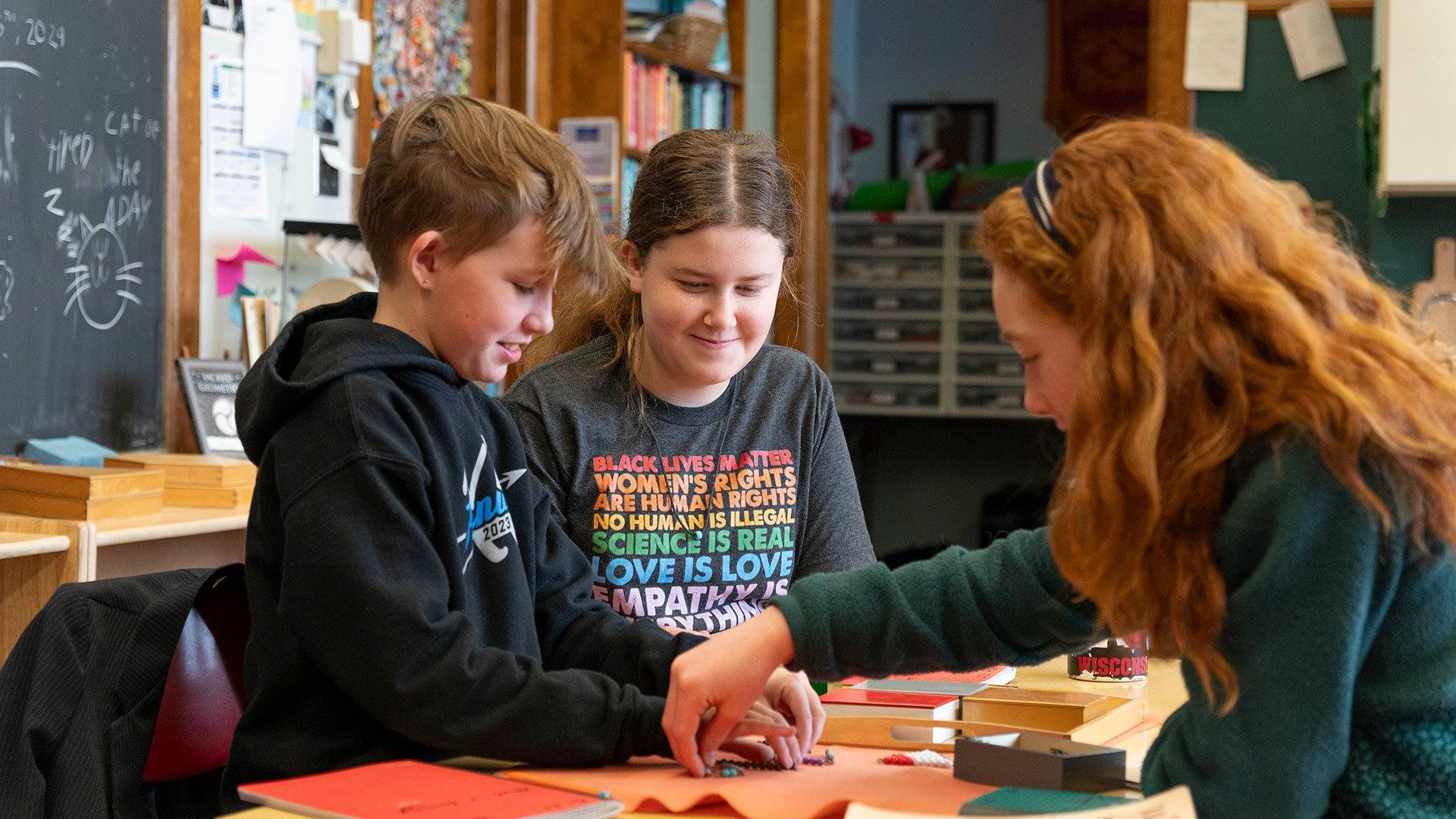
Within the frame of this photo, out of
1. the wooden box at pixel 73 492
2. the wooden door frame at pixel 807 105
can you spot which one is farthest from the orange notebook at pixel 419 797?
the wooden door frame at pixel 807 105

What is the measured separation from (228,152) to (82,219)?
0.39 metres

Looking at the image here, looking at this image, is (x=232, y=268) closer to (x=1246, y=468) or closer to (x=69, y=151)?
(x=69, y=151)

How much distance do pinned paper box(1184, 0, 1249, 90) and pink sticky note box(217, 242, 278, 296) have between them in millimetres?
2425

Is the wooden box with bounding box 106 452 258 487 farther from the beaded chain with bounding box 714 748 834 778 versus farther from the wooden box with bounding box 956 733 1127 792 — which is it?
the wooden box with bounding box 956 733 1127 792

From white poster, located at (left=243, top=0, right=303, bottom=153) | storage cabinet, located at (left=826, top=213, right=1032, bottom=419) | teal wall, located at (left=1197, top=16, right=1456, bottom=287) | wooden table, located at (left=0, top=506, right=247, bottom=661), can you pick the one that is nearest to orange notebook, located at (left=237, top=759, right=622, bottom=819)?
wooden table, located at (left=0, top=506, right=247, bottom=661)

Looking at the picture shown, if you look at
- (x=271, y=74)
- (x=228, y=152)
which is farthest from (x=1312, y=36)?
(x=228, y=152)

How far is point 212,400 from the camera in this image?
2.54 m

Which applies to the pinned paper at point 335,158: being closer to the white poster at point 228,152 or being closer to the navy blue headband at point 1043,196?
the white poster at point 228,152

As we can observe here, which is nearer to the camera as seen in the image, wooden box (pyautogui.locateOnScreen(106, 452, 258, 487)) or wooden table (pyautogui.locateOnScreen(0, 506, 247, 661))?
wooden table (pyautogui.locateOnScreen(0, 506, 247, 661))

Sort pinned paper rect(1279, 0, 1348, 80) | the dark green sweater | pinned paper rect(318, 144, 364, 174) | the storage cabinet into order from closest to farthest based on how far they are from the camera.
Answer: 1. the dark green sweater
2. pinned paper rect(318, 144, 364, 174)
3. pinned paper rect(1279, 0, 1348, 80)
4. the storage cabinet

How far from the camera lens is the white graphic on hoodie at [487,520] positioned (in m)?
1.10

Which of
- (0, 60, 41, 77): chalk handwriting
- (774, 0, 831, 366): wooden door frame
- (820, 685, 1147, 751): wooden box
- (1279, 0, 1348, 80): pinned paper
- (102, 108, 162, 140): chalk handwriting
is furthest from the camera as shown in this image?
(774, 0, 831, 366): wooden door frame

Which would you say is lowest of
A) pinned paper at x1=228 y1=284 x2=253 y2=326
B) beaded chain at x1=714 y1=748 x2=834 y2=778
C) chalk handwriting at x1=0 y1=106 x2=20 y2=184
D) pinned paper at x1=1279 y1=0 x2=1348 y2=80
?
beaded chain at x1=714 y1=748 x2=834 y2=778

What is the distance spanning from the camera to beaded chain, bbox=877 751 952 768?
992 mm
